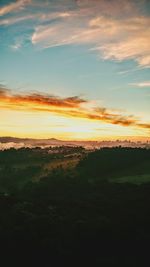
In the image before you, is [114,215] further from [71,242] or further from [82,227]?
[71,242]

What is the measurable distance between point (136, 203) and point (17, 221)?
45.2 m

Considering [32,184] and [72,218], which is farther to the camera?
[32,184]

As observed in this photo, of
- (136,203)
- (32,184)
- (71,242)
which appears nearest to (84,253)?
(71,242)

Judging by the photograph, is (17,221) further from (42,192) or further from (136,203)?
Result: (42,192)

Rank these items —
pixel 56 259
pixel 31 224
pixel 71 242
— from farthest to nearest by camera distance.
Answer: pixel 31 224 → pixel 71 242 → pixel 56 259

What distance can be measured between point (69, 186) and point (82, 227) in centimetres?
9214

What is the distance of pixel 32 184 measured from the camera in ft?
640

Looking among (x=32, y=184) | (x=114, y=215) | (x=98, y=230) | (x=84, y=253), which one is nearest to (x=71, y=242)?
(x=84, y=253)

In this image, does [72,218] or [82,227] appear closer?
[82,227]

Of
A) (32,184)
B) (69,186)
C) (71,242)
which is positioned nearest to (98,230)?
(71,242)

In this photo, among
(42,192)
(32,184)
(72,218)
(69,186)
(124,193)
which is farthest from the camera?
(32,184)

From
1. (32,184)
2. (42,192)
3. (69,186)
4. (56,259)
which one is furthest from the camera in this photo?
(32,184)

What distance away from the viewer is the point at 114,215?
350 feet

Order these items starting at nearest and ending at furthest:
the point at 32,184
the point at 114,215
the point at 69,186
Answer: the point at 114,215 < the point at 69,186 < the point at 32,184
